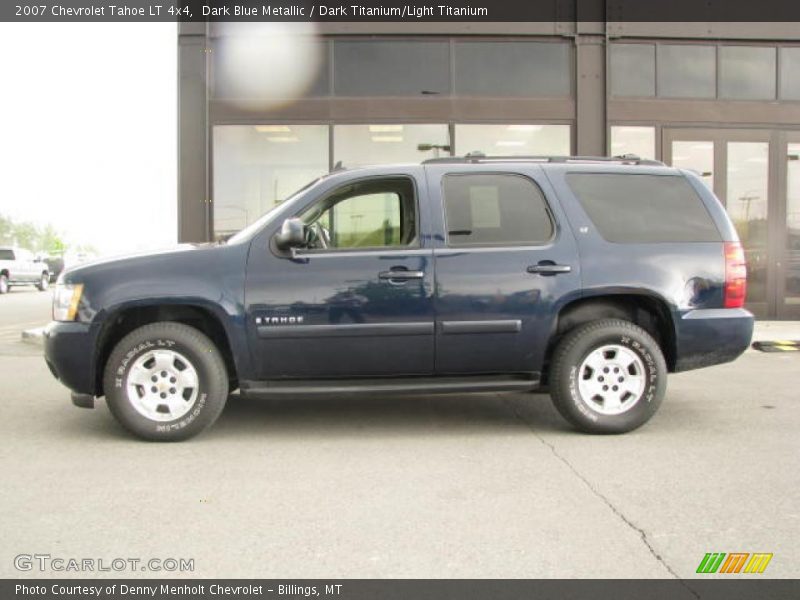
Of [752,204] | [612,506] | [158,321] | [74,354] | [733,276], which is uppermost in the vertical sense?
[752,204]

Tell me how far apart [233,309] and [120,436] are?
4.15ft

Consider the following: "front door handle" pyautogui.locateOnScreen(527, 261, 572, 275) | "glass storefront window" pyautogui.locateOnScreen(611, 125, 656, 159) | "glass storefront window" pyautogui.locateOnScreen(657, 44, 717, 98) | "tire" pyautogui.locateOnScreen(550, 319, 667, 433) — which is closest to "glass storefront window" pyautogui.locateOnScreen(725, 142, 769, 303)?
"glass storefront window" pyautogui.locateOnScreen(657, 44, 717, 98)

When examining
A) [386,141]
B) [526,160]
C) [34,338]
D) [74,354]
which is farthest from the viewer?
[386,141]

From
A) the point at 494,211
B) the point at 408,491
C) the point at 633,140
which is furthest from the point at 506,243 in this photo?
the point at 633,140

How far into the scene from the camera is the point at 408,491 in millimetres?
4098

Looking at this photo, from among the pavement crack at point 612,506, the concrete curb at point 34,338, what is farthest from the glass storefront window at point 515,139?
the pavement crack at point 612,506

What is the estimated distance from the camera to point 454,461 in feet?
15.4

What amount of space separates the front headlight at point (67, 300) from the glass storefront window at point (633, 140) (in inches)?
393

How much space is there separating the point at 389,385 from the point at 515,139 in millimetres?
8597

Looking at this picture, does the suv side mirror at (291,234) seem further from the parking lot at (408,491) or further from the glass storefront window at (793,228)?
the glass storefront window at (793,228)

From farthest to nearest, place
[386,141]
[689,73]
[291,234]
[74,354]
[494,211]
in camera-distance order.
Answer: [689,73]
[386,141]
[494,211]
[74,354]
[291,234]

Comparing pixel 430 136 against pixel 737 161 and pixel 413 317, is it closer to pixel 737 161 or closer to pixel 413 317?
pixel 737 161

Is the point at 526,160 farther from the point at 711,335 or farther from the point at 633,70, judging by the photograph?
the point at 633,70
